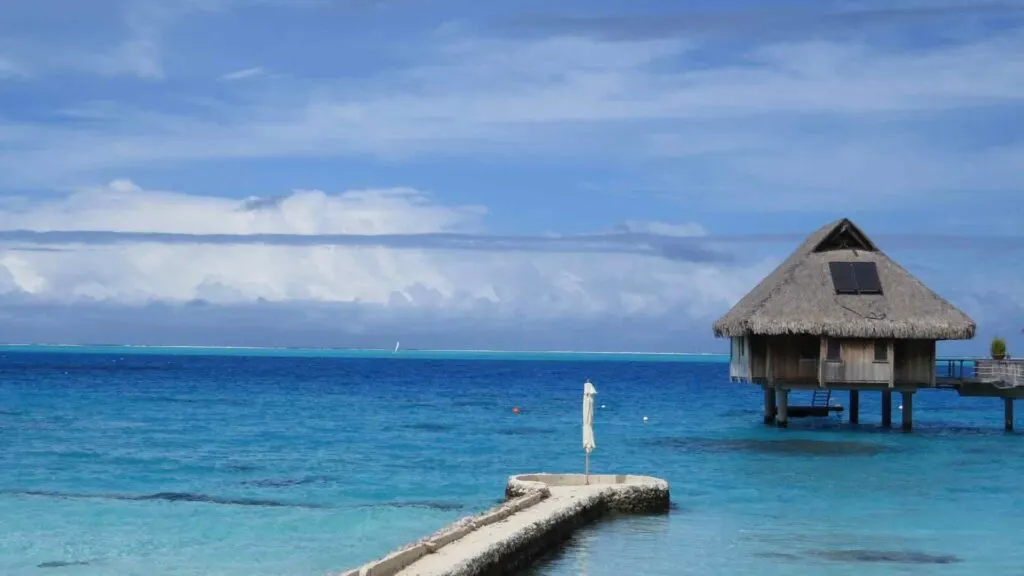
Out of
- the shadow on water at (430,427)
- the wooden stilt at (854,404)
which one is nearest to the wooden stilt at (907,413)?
the wooden stilt at (854,404)

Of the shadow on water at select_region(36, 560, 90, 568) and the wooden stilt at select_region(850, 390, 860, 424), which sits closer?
the shadow on water at select_region(36, 560, 90, 568)

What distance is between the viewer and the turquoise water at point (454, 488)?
53.7ft

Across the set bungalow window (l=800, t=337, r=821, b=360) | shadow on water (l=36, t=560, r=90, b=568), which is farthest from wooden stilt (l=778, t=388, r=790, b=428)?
shadow on water (l=36, t=560, r=90, b=568)

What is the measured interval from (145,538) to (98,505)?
12.7 feet

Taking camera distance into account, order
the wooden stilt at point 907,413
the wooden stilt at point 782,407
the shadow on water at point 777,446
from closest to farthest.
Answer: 1. the shadow on water at point 777,446
2. the wooden stilt at point 782,407
3. the wooden stilt at point 907,413

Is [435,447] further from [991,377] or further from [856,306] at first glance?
[991,377]

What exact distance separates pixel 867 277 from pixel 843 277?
65 cm

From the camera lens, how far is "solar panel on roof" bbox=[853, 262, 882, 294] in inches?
1337

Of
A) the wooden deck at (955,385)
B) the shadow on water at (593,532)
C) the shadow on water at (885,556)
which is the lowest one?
the shadow on water at (885,556)

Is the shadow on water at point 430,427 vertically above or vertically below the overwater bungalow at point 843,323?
below

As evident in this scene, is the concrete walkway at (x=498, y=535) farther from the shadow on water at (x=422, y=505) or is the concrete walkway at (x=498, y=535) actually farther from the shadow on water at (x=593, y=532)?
the shadow on water at (x=422, y=505)

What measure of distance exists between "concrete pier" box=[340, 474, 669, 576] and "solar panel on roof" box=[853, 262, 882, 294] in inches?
637

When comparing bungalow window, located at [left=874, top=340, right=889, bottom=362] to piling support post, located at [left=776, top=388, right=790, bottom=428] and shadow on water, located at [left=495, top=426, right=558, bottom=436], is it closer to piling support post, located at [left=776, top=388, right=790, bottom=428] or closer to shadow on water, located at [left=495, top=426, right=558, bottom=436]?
piling support post, located at [left=776, top=388, right=790, bottom=428]

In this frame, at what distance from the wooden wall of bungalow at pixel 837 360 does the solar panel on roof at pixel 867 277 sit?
1321mm
